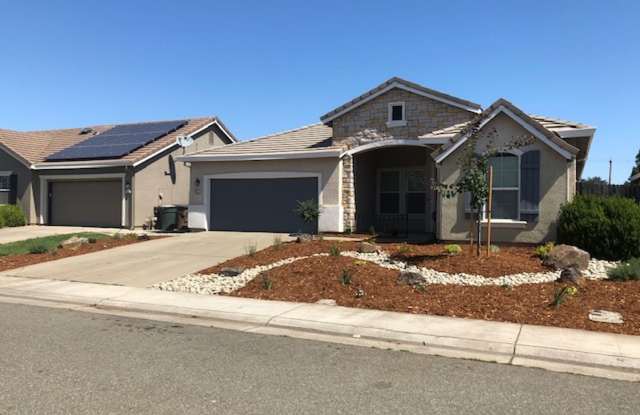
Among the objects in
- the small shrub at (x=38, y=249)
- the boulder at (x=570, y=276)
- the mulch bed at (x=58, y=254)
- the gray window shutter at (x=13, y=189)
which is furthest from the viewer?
the gray window shutter at (x=13, y=189)

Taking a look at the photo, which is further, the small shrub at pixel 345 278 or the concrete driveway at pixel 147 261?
the concrete driveway at pixel 147 261

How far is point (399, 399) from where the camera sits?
503cm

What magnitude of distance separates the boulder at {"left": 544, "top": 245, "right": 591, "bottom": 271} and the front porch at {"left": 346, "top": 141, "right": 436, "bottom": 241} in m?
8.24

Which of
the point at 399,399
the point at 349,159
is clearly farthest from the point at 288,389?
the point at 349,159

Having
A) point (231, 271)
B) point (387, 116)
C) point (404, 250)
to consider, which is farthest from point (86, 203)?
point (404, 250)

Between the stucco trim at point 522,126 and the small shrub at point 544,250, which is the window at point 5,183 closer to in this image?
the stucco trim at point 522,126

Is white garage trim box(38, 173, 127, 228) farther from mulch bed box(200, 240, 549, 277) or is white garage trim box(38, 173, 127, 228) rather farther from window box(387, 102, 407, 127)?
window box(387, 102, 407, 127)

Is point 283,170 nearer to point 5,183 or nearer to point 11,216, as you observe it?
point 11,216

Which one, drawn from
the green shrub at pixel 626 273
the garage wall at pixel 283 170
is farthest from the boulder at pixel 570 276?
the garage wall at pixel 283 170

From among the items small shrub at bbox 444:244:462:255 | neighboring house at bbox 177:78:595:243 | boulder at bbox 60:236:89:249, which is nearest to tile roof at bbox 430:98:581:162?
neighboring house at bbox 177:78:595:243

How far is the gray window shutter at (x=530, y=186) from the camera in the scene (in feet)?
46.9

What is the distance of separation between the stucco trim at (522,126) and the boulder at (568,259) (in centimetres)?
334

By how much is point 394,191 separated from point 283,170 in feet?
15.4

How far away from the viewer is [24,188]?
A: 87.2ft
